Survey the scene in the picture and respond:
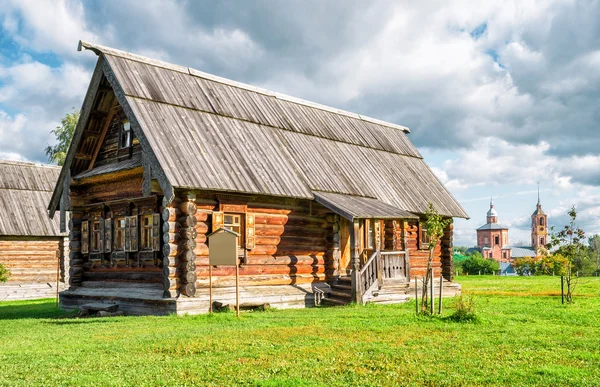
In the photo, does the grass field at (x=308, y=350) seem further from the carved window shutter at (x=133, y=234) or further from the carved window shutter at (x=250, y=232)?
the carved window shutter at (x=133, y=234)

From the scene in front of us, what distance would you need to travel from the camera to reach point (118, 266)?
19547mm

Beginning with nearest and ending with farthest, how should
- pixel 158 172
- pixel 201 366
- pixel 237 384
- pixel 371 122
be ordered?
pixel 237 384, pixel 201 366, pixel 158 172, pixel 371 122

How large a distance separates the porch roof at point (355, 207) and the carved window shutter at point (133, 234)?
5.43m

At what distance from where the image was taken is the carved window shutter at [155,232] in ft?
56.6

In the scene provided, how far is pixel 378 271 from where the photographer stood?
19141 millimetres

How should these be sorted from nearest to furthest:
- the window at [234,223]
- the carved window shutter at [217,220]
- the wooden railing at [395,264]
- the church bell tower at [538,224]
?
the carved window shutter at [217,220]
the window at [234,223]
the wooden railing at [395,264]
the church bell tower at [538,224]

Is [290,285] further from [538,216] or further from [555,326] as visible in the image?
[538,216]

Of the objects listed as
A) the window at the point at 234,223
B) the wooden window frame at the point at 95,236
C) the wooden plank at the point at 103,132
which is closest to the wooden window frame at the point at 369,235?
the window at the point at 234,223

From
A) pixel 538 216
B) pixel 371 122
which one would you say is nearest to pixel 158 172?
pixel 371 122

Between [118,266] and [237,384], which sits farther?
[118,266]

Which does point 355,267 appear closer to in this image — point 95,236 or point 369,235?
point 369,235

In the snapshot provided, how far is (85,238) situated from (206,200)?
20.4 ft

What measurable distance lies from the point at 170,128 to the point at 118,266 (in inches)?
193

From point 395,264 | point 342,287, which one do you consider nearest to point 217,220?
point 342,287
